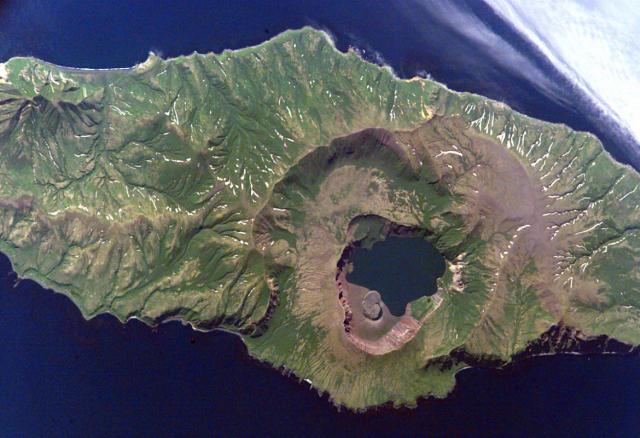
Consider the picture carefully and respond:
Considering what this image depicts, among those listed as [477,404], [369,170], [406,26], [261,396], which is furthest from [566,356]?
[406,26]

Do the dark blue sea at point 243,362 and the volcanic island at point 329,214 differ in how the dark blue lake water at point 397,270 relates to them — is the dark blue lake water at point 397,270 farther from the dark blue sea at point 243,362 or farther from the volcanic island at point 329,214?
the dark blue sea at point 243,362

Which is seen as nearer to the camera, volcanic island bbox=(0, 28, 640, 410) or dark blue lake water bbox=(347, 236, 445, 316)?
volcanic island bbox=(0, 28, 640, 410)

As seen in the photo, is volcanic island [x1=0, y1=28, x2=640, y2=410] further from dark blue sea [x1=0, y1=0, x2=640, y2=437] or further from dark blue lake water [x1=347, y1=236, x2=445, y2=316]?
dark blue sea [x1=0, y1=0, x2=640, y2=437]

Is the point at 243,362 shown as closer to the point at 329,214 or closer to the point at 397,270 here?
the point at 329,214

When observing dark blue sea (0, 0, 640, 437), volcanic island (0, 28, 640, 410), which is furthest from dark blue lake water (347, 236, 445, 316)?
dark blue sea (0, 0, 640, 437)

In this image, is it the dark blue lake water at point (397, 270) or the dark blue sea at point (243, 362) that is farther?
the dark blue lake water at point (397, 270)

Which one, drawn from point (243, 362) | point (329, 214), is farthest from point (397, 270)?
point (243, 362)

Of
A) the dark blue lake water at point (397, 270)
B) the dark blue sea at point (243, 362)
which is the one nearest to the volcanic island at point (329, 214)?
the dark blue lake water at point (397, 270)

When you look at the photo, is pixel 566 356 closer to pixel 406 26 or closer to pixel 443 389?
pixel 443 389
